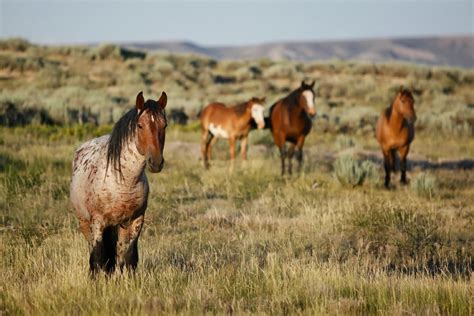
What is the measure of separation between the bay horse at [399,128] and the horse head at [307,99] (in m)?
1.70

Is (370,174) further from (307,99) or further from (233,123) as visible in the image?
(233,123)

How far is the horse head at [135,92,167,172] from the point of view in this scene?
4.71 m

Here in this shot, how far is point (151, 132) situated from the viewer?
190 inches

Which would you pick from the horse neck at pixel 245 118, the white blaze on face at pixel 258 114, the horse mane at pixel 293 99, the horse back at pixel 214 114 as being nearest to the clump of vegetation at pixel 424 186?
the horse mane at pixel 293 99

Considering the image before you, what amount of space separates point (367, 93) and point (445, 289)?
104 ft

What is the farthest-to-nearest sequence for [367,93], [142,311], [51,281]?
[367,93], [51,281], [142,311]

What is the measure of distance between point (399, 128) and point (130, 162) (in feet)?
30.4

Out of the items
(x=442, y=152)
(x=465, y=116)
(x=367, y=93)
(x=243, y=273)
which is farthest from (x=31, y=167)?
(x=367, y=93)

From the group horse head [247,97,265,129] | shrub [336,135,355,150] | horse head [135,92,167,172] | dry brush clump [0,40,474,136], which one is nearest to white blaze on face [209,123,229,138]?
horse head [247,97,265,129]

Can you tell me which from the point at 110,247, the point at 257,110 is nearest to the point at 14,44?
the point at 257,110

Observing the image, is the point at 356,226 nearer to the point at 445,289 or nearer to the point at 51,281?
the point at 445,289

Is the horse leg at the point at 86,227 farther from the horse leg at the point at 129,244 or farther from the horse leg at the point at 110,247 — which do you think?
the horse leg at the point at 129,244

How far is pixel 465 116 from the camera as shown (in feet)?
80.8

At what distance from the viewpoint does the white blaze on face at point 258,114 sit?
49.3 feet
